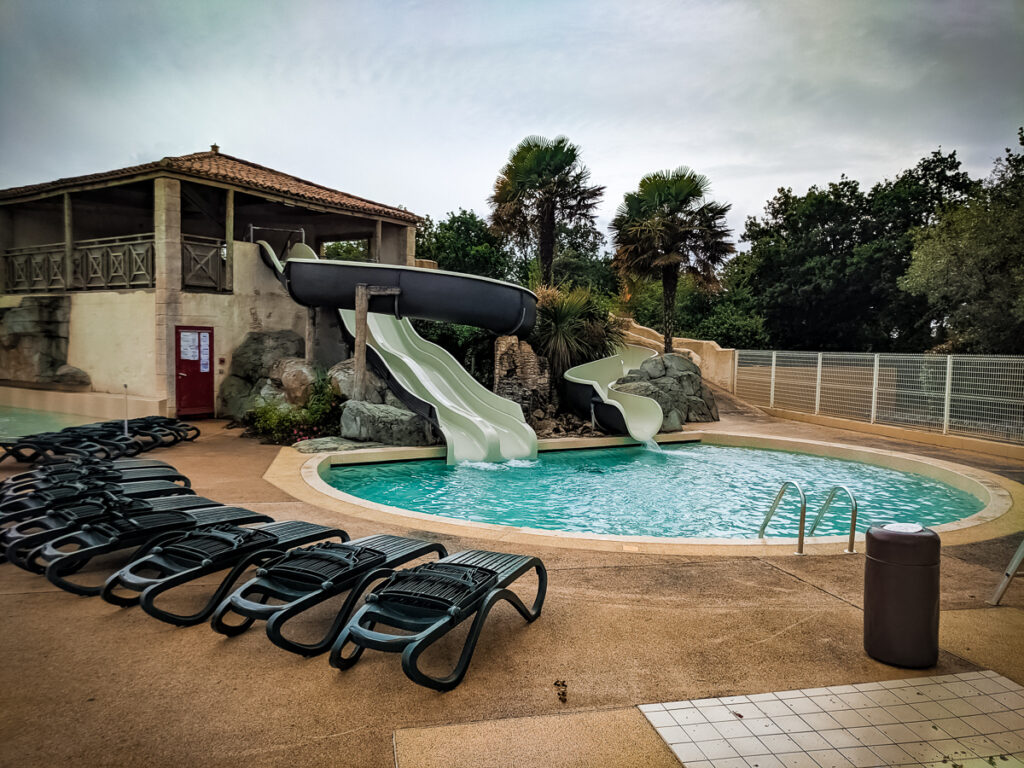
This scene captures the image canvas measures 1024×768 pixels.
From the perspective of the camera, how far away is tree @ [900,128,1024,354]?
15.0 m

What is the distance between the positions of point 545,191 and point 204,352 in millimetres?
12982

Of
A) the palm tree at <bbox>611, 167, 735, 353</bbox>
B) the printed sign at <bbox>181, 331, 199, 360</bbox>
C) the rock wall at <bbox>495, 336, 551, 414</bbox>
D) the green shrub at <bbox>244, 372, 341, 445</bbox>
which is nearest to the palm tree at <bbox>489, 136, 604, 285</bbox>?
the palm tree at <bbox>611, 167, 735, 353</bbox>

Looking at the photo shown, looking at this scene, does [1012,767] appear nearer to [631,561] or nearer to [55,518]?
[631,561]

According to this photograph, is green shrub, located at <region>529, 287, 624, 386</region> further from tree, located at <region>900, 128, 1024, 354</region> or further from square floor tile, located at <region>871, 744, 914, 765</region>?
square floor tile, located at <region>871, 744, 914, 765</region>

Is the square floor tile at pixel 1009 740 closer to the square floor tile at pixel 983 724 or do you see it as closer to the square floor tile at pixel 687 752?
the square floor tile at pixel 983 724

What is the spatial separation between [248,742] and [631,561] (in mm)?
3115

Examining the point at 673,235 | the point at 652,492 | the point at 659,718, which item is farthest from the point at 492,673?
the point at 673,235

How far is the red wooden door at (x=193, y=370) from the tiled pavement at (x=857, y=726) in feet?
41.0

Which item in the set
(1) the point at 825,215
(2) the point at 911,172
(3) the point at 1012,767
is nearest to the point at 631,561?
(3) the point at 1012,767

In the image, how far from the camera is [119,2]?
12.4 metres

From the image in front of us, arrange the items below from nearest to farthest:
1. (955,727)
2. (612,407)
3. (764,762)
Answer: (764,762) < (955,727) < (612,407)

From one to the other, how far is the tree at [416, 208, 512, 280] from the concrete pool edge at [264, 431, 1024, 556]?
44.6 ft

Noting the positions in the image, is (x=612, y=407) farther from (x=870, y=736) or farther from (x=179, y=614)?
(x=870, y=736)

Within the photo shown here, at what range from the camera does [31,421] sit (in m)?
12.8
